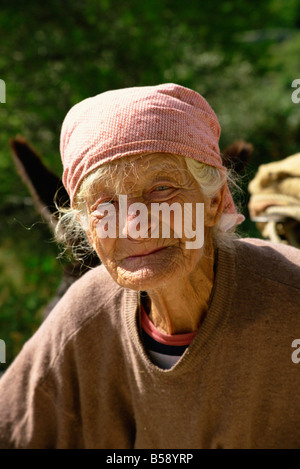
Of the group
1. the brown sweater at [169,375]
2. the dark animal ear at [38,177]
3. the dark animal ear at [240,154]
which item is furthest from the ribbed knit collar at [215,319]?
the dark animal ear at [38,177]

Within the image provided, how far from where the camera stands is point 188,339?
1.79 metres

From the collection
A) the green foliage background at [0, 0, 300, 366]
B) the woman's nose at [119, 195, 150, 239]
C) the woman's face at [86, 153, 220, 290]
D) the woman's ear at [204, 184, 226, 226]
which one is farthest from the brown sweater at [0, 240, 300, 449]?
the green foliage background at [0, 0, 300, 366]

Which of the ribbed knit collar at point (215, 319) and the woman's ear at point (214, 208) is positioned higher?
the woman's ear at point (214, 208)

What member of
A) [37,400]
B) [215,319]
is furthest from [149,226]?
[37,400]

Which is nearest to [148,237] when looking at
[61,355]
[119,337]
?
[119,337]

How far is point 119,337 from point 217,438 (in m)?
0.45
